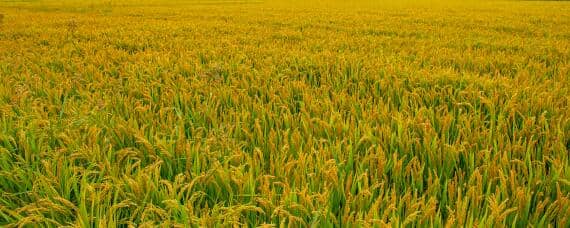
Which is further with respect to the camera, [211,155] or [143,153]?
[143,153]

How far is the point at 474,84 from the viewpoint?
294cm

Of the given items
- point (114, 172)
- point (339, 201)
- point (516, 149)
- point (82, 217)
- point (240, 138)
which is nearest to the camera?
point (82, 217)

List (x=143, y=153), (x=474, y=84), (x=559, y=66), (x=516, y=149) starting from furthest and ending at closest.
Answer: (x=559, y=66) < (x=474, y=84) < (x=143, y=153) < (x=516, y=149)

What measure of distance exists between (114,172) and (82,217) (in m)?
0.34

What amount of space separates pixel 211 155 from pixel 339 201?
621 mm

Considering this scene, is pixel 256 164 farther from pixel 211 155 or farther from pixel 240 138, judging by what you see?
pixel 240 138

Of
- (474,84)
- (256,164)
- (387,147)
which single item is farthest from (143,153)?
(474,84)

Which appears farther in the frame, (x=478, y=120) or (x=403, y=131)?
(x=478, y=120)

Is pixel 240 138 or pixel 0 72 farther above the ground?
pixel 0 72

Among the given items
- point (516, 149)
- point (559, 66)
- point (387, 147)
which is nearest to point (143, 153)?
point (387, 147)

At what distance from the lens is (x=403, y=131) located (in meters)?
1.97

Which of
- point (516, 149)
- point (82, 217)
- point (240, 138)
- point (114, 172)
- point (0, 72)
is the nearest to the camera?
point (82, 217)

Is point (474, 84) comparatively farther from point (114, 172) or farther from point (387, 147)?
point (114, 172)

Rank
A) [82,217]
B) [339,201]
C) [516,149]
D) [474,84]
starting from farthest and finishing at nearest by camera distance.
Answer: [474,84], [516,149], [339,201], [82,217]
